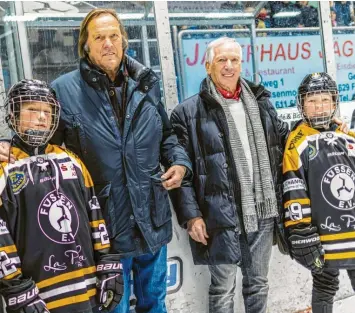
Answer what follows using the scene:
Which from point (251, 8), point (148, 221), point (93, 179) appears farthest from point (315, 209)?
point (251, 8)

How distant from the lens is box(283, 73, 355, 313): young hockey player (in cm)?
240

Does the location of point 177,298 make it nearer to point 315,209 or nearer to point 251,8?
point 315,209

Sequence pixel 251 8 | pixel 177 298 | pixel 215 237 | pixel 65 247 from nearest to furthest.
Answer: pixel 65 247, pixel 215 237, pixel 177 298, pixel 251 8


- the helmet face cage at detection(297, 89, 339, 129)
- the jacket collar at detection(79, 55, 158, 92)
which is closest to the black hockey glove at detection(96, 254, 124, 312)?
the jacket collar at detection(79, 55, 158, 92)

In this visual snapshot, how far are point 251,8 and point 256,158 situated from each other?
1225 mm

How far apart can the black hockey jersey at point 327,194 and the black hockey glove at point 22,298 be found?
1.25 meters

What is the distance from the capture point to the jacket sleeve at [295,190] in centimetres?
241

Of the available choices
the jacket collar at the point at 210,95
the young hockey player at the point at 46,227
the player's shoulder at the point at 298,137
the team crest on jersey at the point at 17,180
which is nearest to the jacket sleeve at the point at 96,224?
the young hockey player at the point at 46,227

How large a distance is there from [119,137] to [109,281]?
1.87 ft

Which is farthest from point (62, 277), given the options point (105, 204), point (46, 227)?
point (105, 204)

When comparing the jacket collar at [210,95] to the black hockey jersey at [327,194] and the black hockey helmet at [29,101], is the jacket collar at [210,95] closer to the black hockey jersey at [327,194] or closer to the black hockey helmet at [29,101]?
the black hockey jersey at [327,194]

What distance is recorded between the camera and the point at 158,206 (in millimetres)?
2170

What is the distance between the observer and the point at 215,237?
240cm

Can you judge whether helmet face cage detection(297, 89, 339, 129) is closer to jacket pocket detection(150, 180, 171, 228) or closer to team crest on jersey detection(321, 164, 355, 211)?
team crest on jersey detection(321, 164, 355, 211)
